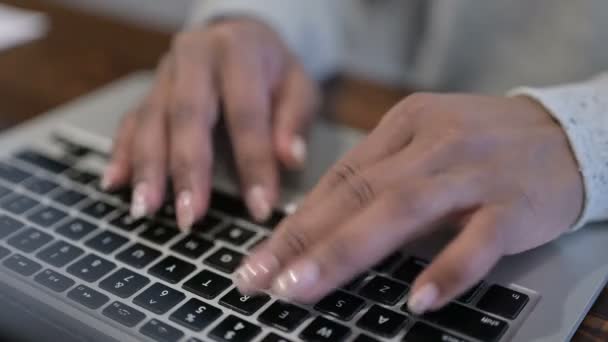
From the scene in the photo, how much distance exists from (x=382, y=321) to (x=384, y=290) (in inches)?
1.0

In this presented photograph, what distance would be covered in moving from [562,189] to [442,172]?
7 centimetres

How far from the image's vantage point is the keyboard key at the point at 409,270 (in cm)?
35

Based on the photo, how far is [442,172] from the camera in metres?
0.35

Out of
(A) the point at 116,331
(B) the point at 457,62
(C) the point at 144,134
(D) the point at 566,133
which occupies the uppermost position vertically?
(B) the point at 457,62

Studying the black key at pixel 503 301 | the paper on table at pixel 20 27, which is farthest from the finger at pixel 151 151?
the paper on table at pixel 20 27

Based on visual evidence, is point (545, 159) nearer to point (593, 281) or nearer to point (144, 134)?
point (593, 281)

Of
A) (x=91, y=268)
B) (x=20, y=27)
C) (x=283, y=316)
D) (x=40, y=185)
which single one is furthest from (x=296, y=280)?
(x=20, y=27)

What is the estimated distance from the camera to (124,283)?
0.35 meters

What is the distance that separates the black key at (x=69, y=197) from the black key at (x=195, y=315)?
0.15 m

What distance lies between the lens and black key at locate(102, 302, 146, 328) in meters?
0.32

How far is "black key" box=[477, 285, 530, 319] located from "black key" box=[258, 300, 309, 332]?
0.30 feet

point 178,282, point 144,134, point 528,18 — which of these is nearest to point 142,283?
point 178,282

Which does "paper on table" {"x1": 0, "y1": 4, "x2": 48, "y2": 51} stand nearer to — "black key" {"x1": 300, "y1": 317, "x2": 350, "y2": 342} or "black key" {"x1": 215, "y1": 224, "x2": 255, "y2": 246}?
"black key" {"x1": 215, "y1": 224, "x2": 255, "y2": 246}

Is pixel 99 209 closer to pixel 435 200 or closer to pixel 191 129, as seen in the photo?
pixel 191 129
